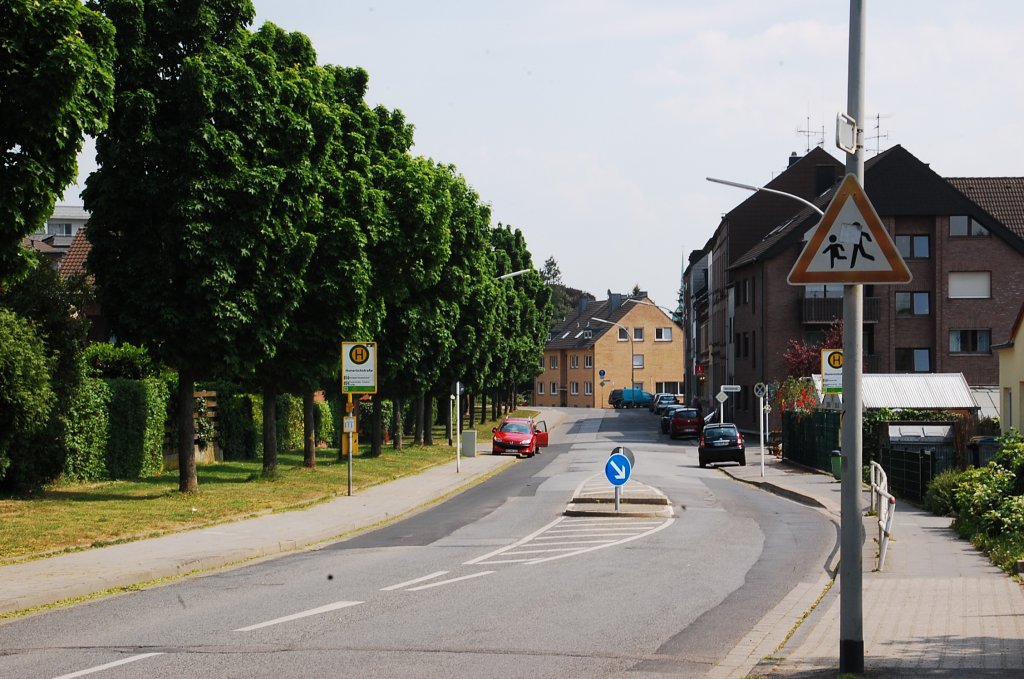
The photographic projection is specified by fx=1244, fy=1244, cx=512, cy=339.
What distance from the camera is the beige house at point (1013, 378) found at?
32688 millimetres

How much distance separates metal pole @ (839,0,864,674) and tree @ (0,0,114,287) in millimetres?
9738

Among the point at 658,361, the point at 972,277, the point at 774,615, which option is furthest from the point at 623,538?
the point at 658,361

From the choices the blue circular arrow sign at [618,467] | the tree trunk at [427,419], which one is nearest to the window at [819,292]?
the tree trunk at [427,419]

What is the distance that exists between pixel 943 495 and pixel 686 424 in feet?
148

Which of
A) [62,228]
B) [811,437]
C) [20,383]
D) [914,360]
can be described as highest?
[62,228]

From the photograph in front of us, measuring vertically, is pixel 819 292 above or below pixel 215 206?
above

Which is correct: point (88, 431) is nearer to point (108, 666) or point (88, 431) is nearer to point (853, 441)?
point (108, 666)

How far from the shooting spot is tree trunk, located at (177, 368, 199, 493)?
24.9 metres

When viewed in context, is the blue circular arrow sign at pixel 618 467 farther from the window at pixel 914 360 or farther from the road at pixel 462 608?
the window at pixel 914 360

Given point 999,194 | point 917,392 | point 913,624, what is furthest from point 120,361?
point 999,194

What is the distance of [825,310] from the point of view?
62.3 metres

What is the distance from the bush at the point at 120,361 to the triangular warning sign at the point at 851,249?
2521cm

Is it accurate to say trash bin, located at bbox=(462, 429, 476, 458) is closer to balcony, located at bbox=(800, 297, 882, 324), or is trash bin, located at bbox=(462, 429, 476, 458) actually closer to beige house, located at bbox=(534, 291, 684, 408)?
balcony, located at bbox=(800, 297, 882, 324)

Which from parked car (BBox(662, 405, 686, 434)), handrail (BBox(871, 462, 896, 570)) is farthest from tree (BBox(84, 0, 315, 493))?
parked car (BBox(662, 405, 686, 434))
